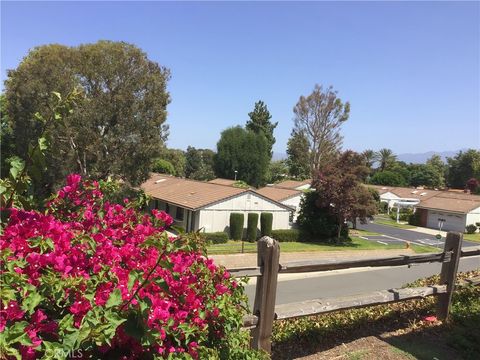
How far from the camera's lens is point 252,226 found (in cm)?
2878

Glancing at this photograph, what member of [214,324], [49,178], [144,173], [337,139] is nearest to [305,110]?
[337,139]

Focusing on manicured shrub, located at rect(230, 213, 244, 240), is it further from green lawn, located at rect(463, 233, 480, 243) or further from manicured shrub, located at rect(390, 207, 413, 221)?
manicured shrub, located at rect(390, 207, 413, 221)

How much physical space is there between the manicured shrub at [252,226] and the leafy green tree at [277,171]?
4123 centimetres

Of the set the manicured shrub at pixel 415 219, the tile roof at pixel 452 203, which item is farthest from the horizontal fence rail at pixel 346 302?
the manicured shrub at pixel 415 219

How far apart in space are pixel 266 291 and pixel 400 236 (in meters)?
37.5

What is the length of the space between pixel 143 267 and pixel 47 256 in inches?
20.9

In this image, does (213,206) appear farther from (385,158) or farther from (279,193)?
(385,158)

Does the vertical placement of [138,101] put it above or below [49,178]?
above

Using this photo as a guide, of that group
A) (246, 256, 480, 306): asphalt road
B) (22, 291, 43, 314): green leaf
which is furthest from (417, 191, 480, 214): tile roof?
(22, 291, 43, 314): green leaf

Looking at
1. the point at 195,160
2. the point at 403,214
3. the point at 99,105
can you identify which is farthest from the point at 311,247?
the point at 195,160

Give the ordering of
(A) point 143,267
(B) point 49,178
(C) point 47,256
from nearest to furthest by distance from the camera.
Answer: (C) point 47,256
(A) point 143,267
(B) point 49,178

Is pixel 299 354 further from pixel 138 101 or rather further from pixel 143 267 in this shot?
pixel 138 101

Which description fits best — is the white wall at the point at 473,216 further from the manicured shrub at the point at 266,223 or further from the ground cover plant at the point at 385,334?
the ground cover plant at the point at 385,334

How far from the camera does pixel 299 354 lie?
4.73 meters
